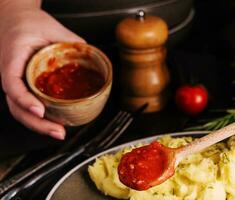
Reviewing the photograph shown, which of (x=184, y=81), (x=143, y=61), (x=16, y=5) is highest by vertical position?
(x=16, y=5)

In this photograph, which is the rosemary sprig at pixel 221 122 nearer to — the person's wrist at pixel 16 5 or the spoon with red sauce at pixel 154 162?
the spoon with red sauce at pixel 154 162

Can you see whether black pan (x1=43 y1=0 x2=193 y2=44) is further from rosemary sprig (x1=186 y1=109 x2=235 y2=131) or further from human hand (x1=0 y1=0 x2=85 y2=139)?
rosemary sprig (x1=186 y1=109 x2=235 y2=131)

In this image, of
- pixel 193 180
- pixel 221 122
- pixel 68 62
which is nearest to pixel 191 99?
pixel 221 122

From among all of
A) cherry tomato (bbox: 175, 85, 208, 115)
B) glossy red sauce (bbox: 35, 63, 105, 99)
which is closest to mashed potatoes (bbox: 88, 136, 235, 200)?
glossy red sauce (bbox: 35, 63, 105, 99)

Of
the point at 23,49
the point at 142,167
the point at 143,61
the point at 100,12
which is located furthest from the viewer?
the point at 100,12

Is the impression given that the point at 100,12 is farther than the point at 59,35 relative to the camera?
Yes

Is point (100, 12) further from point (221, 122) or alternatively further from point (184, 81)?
point (221, 122)

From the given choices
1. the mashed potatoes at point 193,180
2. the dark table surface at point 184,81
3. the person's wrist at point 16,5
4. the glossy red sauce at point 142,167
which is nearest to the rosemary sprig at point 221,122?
the dark table surface at point 184,81
